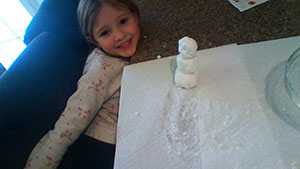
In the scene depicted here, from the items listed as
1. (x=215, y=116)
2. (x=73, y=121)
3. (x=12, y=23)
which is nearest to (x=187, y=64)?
(x=215, y=116)

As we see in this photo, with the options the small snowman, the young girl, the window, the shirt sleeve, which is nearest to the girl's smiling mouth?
the young girl

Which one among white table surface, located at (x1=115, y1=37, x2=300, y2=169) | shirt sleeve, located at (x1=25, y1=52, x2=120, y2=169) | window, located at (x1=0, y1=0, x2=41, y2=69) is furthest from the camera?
window, located at (x1=0, y1=0, x2=41, y2=69)

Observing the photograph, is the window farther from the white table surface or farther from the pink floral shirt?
the white table surface

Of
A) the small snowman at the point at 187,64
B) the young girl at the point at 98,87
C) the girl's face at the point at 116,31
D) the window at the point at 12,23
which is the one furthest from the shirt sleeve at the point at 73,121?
the window at the point at 12,23

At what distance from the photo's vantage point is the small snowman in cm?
52

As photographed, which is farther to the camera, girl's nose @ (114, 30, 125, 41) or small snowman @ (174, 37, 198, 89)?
girl's nose @ (114, 30, 125, 41)

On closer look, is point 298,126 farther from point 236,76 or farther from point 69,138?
point 69,138

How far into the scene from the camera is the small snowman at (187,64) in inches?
20.3

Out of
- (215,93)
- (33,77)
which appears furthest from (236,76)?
(33,77)

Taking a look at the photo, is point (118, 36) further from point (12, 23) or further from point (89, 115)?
point (12, 23)

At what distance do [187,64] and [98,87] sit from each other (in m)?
0.36

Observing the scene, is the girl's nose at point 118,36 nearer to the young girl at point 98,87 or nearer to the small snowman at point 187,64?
the young girl at point 98,87

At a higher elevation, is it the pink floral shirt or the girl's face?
the girl's face

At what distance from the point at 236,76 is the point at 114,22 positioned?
46 cm
